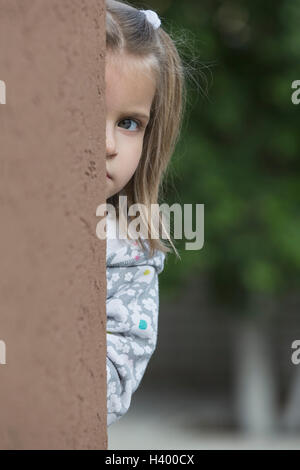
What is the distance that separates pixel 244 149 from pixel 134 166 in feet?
28.5

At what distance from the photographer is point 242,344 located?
1233 cm

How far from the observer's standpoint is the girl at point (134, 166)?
2029 millimetres

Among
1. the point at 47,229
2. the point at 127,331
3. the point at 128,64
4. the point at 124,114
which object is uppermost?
the point at 128,64

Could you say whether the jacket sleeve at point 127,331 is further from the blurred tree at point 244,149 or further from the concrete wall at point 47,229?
the blurred tree at point 244,149

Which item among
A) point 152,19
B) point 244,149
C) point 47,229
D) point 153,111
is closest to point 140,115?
point 153,111

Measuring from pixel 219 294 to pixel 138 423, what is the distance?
205 cm

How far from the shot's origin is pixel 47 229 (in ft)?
4.34

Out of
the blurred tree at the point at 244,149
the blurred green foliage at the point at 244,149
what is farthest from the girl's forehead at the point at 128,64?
the blurred green foliage at the point at 244,149

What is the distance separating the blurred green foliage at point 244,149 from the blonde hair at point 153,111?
7451 mm

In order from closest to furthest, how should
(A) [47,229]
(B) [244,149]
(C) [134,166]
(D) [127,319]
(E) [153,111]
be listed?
1. (A) [47,229]
2. (D) [127,319]
3. (C) [134,166]
4. (E) [153,111]
5. (B) [244,149]

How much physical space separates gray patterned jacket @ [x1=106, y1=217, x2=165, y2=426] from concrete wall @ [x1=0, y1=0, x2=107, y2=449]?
495 mm

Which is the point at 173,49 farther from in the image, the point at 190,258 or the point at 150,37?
the point at 190,258

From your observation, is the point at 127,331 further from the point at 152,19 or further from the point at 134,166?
the point at 152,19
